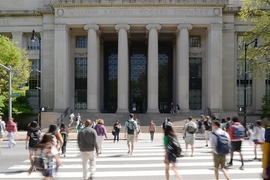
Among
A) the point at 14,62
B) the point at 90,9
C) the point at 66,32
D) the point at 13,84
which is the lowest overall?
the point at 13,84

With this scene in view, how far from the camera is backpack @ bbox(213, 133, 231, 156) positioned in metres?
9.94

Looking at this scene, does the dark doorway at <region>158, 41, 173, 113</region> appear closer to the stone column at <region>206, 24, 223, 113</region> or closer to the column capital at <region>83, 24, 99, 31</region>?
the stone column at <region>206, 24, 223, 113</region>

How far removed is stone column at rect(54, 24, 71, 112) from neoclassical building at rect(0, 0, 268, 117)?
12 cm

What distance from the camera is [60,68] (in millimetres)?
44219

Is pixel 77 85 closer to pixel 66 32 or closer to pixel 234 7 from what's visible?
pixel 66 32

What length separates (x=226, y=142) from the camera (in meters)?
9.98

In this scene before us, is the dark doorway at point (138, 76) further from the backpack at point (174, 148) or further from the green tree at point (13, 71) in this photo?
the backpack at point (174, 148)

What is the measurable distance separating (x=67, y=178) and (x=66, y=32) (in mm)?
34819

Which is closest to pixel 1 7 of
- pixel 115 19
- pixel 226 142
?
pixel 115 19

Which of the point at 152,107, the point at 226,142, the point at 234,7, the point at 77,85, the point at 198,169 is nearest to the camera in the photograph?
the point at 226,142

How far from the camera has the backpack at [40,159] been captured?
8953 millimetres

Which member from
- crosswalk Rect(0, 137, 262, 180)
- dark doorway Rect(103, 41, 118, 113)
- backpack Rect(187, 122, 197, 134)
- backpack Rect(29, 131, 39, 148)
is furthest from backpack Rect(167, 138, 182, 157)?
dark doorway Rect(103, 41, 118, 113)

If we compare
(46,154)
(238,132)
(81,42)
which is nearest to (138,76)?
(81,42)

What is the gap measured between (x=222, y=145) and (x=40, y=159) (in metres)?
4.95
